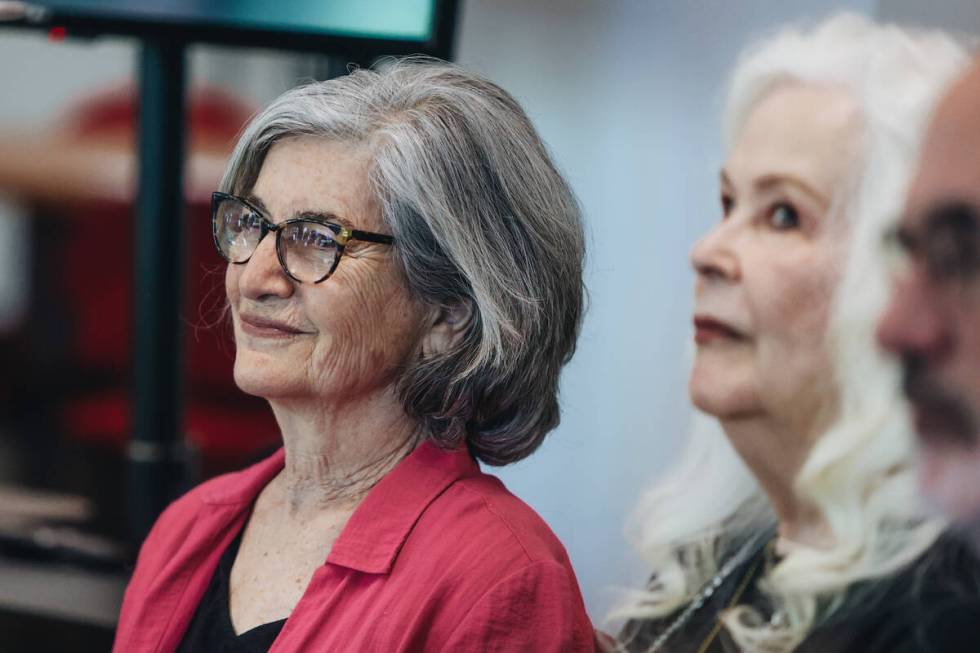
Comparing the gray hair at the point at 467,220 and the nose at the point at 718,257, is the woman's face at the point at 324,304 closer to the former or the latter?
the gray hair at the point at 467,220

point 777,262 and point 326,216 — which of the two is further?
point 326,216

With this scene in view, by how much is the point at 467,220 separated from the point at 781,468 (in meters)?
0.57

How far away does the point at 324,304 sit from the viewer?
1.75 meters

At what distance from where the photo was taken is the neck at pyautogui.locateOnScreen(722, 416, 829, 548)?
1.35 meters

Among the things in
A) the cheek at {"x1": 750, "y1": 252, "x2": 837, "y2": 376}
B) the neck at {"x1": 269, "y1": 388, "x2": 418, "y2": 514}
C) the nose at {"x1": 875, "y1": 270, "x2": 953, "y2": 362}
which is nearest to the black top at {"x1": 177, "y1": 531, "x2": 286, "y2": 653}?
the neck at {"x1": 269, "y1": 388, "x2": 418, "y2": 514}

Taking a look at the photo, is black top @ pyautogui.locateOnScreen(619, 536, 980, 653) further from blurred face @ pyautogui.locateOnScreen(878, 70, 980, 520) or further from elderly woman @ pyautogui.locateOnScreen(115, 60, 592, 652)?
elderly woman @ pyautogui.locateOnScreen(115, 60, 592, 652)

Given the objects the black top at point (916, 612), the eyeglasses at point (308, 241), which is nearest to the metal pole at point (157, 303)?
the eyeglasses at point (308, 241)

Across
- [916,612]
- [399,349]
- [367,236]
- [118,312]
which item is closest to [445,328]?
[399,349]

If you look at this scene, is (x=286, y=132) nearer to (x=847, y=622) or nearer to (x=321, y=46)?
(x=321, y=46)

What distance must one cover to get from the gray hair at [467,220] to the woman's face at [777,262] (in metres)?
0.36

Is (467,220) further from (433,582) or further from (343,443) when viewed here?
(433,582)

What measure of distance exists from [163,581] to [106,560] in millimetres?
811

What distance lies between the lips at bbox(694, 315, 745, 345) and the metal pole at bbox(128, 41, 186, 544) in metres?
1.51

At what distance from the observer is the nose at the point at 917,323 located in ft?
3.36
